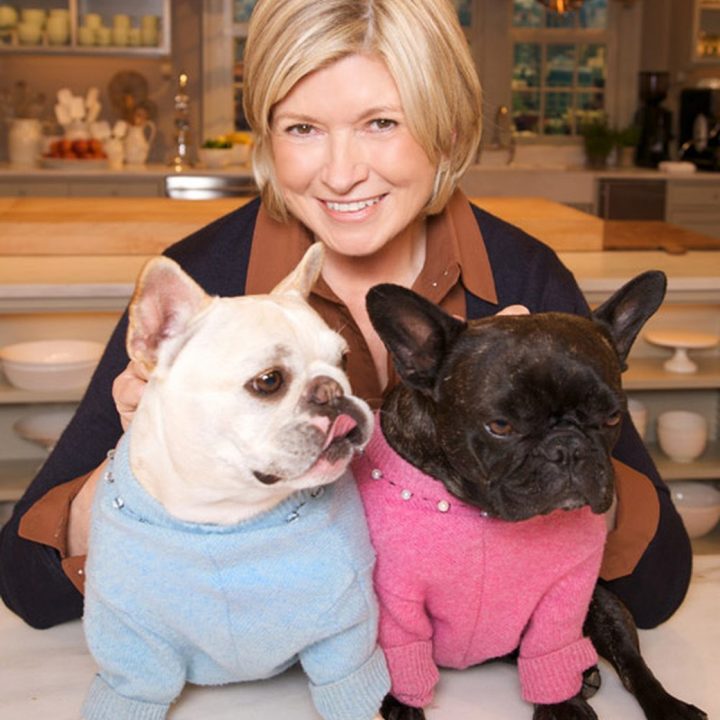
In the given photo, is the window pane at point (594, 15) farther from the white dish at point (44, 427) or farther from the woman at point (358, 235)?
the woman at point (358, 235)

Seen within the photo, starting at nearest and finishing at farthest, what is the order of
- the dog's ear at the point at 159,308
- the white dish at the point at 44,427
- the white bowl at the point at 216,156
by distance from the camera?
the dog's ear at the point at 159,308, the white dish at the point at 44,427, the white bowl at the point at 216,156

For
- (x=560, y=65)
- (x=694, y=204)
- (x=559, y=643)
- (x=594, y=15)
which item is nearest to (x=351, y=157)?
(x=559, y=643)

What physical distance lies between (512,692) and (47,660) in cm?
50

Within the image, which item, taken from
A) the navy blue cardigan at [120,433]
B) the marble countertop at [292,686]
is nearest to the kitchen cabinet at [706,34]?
the navy blue cardigan at [120,433]

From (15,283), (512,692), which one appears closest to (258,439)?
(512,692)

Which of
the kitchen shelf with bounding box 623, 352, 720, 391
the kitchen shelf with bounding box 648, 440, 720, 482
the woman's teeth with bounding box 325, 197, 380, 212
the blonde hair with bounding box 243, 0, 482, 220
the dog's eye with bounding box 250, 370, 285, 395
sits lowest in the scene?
the kitchen shelf with bounding box 648, 440, 720, 482

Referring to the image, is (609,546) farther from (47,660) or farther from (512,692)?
(47,660)

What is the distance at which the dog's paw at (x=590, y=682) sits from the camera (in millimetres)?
1143

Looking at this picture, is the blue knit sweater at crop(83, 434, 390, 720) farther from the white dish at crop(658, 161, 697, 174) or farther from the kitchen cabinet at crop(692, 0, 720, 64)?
the kitchen cabinet at crop(692, 0, 720, 64)

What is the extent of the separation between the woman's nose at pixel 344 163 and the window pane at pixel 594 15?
20.1 ft

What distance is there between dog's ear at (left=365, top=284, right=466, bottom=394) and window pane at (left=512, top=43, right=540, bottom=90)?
6.29 m

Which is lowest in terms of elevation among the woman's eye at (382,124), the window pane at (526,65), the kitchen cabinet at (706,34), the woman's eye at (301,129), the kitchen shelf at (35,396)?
the kitchen shelf at (35,396)

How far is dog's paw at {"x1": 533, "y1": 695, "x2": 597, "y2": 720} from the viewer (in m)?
1.08

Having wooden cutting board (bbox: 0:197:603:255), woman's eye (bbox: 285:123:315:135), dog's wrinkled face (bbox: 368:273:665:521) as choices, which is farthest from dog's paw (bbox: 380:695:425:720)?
wooden cutting board (bbox: 0:197:603:255)
